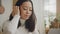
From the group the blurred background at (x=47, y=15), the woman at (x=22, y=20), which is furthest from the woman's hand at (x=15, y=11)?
the blurred background at (x=47, y=15)

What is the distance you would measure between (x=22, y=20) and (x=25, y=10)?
14 centimetres

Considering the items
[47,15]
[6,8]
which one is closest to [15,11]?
[6,8]

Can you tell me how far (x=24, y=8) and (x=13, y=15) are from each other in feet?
0.57

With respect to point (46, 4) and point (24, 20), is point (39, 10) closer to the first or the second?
point (46, 4)

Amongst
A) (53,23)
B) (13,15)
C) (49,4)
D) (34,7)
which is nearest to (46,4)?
(49,4)

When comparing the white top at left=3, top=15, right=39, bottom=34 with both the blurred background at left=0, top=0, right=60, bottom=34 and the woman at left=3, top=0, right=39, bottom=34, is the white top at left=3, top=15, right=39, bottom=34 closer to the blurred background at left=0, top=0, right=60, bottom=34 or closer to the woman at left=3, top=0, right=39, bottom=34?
the woman at left=3, top=0, right=39, bottom=34

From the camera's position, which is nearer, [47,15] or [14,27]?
[14,27]

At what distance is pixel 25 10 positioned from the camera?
5.13 ft

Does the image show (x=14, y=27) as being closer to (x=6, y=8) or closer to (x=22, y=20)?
(x=22, y=20)

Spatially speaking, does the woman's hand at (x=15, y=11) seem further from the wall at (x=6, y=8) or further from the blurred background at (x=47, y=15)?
the blurred background at (x=47, y=15)

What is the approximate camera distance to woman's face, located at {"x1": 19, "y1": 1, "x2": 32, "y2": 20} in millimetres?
1562

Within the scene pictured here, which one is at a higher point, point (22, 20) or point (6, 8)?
point (6, 8)

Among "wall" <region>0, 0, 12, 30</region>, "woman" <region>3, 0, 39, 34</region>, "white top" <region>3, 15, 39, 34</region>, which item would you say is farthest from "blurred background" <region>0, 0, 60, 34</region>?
"wall" <region>0, 0, 12, 30</region>

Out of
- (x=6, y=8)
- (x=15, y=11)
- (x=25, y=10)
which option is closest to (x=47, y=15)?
(x=25, y=10)
